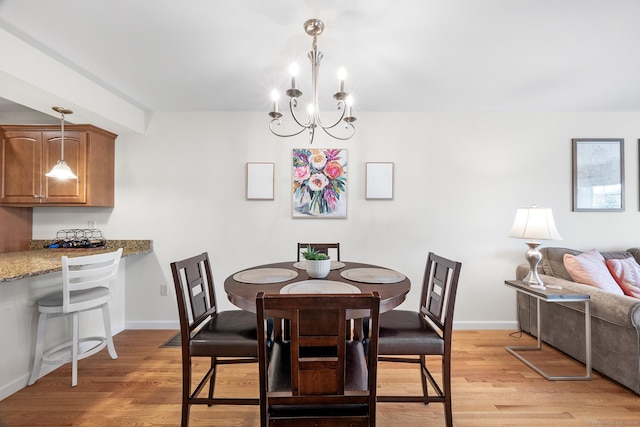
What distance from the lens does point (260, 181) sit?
116 inches

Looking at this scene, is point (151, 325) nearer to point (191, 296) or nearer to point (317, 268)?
point (191, 296)

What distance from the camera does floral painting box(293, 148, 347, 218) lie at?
2.95 m

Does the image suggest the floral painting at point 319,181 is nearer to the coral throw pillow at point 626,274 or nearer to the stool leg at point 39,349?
the stool leg at point 39,349

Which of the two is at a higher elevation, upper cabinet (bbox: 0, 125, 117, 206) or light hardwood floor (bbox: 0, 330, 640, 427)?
upper cabinet (bbox: 0, 125, 117, 206)

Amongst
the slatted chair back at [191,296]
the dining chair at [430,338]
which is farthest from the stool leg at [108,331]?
the dining chair at [430,338]

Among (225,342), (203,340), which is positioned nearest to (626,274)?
(225,342)

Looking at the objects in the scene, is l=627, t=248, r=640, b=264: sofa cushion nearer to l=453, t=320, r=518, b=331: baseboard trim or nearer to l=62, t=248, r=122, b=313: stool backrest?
l=453, t=320, r=518, b=331: baseboard trim

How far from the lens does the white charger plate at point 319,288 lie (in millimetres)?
1428

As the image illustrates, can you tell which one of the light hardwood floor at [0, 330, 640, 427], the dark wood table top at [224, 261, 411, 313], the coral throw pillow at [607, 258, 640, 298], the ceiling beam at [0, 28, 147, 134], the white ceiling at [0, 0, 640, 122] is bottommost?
the light hardwood floor at [0, 330, 640, 427]

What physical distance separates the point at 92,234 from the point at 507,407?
3831mm

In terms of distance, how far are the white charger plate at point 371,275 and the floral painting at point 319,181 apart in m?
1.09

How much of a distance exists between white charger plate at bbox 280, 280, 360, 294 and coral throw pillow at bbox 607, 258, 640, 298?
2487mm

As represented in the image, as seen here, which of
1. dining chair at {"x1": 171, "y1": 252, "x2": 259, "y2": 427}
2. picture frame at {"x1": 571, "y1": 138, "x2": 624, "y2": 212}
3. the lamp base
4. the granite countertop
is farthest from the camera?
picture frame at {"x1": 571, "y1": 138, "x2": 624, "y2": 212}

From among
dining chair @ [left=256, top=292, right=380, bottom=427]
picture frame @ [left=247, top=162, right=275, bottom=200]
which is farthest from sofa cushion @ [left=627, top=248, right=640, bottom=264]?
Answer: picture frame @ [left=247, top=162, right=275, bottom=200]
